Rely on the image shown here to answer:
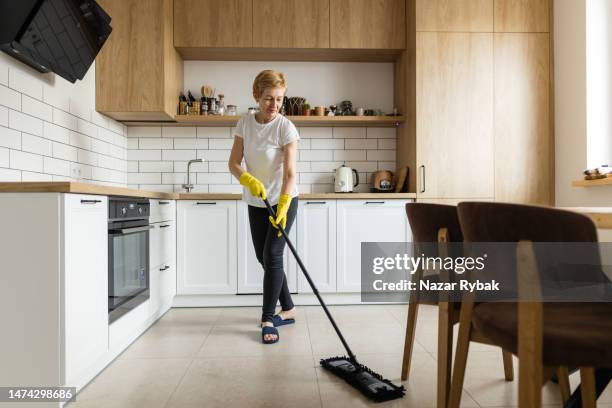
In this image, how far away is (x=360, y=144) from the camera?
12.1 ft

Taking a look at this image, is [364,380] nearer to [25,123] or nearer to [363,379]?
[363,379]

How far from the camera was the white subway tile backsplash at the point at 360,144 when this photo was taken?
3.69 meters

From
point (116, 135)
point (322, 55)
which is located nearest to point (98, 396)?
point (116, 135)

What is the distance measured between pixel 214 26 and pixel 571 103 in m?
2.63

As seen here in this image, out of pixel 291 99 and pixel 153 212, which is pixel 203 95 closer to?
pixel 291 99

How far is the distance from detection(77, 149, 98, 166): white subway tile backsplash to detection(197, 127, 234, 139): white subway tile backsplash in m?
0.88

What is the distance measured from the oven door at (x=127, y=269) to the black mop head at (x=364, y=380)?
1015 mm

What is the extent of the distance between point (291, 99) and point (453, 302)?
2.43m

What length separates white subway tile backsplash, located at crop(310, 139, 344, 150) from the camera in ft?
12.1

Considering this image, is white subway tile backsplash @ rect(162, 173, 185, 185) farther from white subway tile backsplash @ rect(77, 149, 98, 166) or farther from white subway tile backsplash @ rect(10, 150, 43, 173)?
white subway tile backsplash @ rect(10, 150, 43, 173)

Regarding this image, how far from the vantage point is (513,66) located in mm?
3258

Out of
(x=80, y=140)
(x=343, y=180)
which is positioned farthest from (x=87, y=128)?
(x=343, y=180)

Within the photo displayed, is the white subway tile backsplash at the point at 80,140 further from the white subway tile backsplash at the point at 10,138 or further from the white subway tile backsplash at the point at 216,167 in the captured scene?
the white subway tile backsplash at the point at 216,167

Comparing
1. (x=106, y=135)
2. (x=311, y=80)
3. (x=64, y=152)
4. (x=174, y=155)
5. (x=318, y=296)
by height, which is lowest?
(x=318, y=296)
